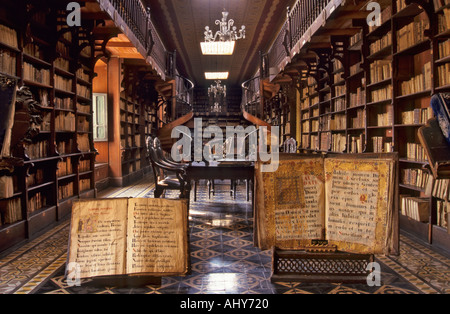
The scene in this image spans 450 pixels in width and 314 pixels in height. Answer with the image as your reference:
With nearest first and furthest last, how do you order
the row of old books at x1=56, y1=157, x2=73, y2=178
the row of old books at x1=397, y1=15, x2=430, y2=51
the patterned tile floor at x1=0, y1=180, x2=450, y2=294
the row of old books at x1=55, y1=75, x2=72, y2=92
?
the patterned tile floor at x1=0, y1=180, x2=450, y2=294 → the row of old books at x1=397, y1=15, x2=430, y2=51 → the row of old books at x1=55, y1=75, x2=72, y2=92 → the row of old books at x1=56, y1=157, x2=73, y2=178

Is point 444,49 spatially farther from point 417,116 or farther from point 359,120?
point 359,120

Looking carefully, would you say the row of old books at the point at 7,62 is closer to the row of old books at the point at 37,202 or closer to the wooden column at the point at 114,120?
the row of old books at the point at 37,202

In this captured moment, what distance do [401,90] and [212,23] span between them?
298 inches

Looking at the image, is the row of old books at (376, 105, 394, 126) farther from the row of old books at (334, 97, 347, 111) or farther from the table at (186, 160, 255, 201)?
the table at (186, 160, 255, 201)

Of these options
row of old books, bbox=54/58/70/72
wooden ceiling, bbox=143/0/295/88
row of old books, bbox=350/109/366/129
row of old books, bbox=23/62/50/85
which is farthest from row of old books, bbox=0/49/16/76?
wooden ceiling, bbox=143/0/295/88

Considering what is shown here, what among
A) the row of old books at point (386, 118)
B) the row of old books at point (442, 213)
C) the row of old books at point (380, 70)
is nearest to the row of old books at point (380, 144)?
the row of old books at point (386, 118)

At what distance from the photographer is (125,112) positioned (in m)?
9.66

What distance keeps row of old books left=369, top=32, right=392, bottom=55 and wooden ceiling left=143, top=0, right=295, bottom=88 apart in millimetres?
4581

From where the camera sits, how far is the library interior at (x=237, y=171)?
240 centimetres

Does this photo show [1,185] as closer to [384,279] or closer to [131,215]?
[131,215]

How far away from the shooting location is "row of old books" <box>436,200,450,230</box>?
12.2ft

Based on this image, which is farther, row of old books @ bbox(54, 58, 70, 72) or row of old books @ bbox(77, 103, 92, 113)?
row of old books @ bbox(77, 103, 92, 113)

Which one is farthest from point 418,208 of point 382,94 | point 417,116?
point 382,94
